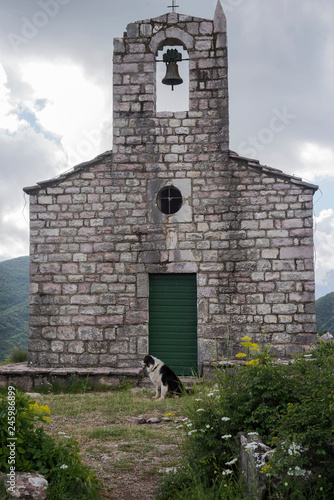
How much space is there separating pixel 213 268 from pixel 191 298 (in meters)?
0.69

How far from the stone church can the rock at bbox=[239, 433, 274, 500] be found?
5294 mm

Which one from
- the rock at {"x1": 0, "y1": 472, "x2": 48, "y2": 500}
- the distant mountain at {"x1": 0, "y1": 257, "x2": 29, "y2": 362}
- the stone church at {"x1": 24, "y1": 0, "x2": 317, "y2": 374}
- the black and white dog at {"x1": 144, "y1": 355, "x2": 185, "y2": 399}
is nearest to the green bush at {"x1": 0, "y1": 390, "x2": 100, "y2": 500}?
the rock at {"x1": 0, "y1": 472, "x2": 48, "y2": 500}

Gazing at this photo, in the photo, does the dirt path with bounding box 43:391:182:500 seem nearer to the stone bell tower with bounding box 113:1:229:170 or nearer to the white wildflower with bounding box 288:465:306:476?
the white wildflower with bounding box 288:465:306:476

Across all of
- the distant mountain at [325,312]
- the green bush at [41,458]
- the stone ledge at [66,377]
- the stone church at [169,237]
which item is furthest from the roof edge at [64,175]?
Answer: the distant mountain at [325,312]

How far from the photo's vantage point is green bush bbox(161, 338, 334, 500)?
2.95 m

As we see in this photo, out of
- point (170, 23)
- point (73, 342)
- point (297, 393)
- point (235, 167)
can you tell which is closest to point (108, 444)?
point (297, 393)

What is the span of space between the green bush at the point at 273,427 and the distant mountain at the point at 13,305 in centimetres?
1100

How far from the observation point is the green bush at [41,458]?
10.5ft

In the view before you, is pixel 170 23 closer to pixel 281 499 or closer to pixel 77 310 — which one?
pixel 77 310

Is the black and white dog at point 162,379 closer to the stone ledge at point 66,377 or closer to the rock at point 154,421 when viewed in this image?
the stone ledge at point 66,377

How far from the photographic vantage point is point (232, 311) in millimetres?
8805

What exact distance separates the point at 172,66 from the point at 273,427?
25.4ft

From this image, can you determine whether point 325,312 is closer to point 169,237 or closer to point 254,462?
point 169,237

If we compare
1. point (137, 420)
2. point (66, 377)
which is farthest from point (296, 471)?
point (66, 377)
